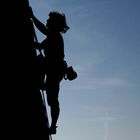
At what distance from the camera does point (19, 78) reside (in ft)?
25.8

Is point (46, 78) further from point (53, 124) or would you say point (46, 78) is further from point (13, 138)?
point (13, 138)

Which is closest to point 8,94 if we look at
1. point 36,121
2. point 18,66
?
point 18,66

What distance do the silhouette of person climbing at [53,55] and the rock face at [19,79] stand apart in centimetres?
44

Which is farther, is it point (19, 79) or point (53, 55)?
point (53, 55)

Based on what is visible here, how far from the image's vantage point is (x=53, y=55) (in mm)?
9586

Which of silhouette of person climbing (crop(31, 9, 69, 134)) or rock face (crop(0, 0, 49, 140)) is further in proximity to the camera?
silhouette of person climbing (crop(31, 9, 69, 134))

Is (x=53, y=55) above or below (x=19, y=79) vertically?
above

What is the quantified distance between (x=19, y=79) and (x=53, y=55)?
78.3 inches

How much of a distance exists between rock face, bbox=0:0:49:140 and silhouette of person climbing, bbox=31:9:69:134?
443 mm

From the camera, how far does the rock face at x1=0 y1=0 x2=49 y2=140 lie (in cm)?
725

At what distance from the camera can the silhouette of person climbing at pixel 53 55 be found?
376 inches

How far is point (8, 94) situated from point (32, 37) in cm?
243

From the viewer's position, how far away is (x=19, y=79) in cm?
785

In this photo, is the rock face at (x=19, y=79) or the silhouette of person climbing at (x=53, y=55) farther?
the silhouette of person climbing at (x=53, y=55)
